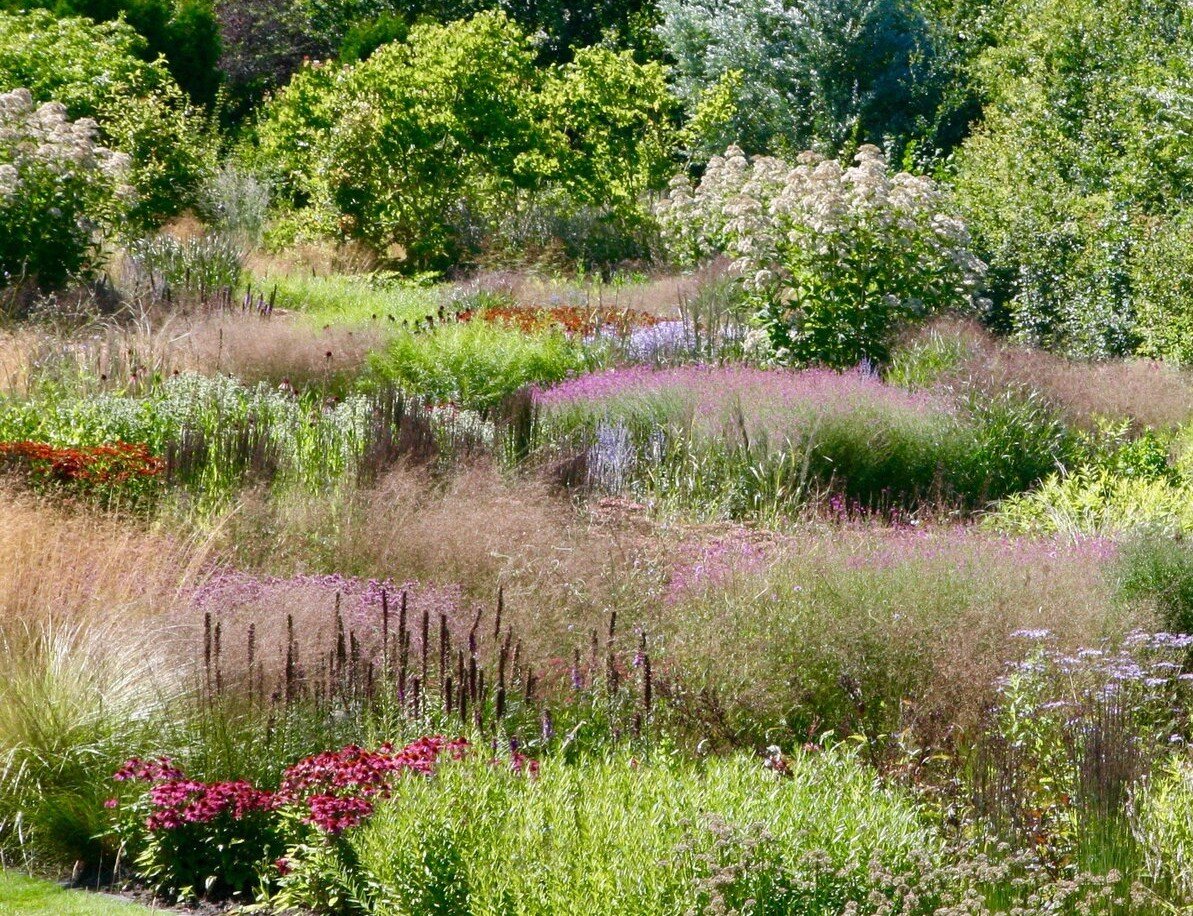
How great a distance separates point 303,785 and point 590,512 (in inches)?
155

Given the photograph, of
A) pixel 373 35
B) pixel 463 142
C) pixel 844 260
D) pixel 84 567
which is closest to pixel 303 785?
pixel 84 567

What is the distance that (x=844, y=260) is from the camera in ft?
44.0

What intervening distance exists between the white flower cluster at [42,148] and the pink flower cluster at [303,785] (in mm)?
11348

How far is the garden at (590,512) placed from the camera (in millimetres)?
4211

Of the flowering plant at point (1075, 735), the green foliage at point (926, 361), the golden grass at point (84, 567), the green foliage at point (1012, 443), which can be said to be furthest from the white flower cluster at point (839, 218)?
the flowering plant at point (1075, 735)

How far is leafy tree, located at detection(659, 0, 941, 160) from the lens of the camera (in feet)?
82.6

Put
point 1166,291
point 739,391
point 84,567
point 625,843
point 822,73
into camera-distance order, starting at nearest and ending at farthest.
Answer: point 625,843
point 84,567
point 739,391
point 1166,291
point 822,73

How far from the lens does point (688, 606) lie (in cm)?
636

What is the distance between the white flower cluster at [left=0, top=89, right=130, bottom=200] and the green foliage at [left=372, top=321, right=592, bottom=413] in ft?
15.6

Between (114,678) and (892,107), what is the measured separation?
74.7ft

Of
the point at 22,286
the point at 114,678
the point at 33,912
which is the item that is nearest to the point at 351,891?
the point at 33,912

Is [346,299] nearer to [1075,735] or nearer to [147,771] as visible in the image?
[147,771]

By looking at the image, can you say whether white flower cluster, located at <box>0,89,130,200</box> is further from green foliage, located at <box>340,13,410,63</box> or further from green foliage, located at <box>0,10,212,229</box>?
green foliage, located at <box>340,13,410,63</box>

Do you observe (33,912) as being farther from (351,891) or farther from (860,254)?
(860,254)
